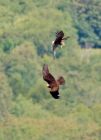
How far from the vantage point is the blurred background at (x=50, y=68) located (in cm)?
4601

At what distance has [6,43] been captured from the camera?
68.5 meters

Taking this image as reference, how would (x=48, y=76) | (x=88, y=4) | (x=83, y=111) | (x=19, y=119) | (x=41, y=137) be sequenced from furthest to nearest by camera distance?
(x=88, y=4) < (x=83, y=111) < (x=19, y=119) < (x=41, y=137) < (x=48, y=76)

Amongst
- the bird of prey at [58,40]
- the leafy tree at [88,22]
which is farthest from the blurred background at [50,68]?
the bird of prey at [58,40]

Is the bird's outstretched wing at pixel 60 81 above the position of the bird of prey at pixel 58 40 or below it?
below

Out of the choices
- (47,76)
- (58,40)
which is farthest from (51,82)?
(58,40)

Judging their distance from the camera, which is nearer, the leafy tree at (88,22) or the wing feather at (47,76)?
the wing feather at (47,76)

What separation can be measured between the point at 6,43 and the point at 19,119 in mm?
20530

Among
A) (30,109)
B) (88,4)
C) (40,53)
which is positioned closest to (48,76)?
(30,109)

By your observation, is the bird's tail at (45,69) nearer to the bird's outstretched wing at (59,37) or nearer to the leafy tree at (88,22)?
the bird's outstretched wing at (59,37)

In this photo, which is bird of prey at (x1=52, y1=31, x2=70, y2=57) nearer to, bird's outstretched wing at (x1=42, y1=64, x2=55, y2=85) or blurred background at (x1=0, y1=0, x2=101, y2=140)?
bird's outstretched wing at (x1=42, y1=64, x2=55, y2=85)

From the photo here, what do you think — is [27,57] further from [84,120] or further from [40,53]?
[84,120]

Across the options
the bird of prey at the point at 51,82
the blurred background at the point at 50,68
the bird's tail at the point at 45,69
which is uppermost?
the blurred background at the point at 50,68

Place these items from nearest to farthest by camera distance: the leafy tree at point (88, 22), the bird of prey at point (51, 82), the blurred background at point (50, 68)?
the bird of prey at point (51, 82), the blurred background at point (50, 68), the leafy tree at point (88, 22)

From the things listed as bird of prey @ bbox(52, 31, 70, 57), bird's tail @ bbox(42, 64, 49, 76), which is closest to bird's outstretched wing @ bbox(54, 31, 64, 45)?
bird of prey @ bbox(52, 31, 70, 57)
